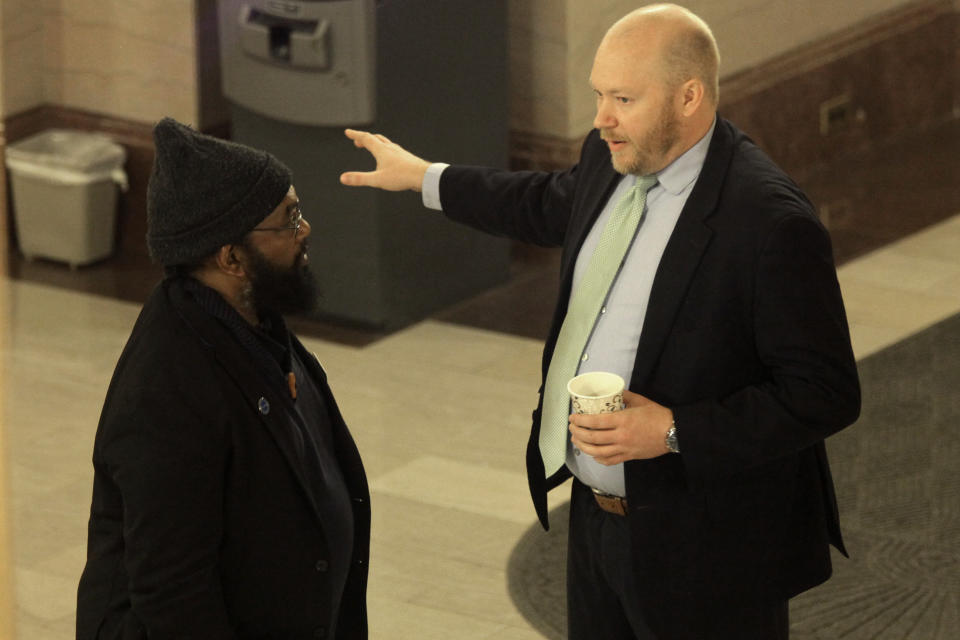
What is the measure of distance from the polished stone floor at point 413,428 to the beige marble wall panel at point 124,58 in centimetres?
100

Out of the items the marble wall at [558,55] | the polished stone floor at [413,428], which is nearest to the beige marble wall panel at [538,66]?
the marble wall at [558,55]

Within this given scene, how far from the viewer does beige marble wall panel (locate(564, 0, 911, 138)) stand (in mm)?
7676

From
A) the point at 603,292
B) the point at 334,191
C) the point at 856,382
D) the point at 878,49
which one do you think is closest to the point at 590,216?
the point at 603,292

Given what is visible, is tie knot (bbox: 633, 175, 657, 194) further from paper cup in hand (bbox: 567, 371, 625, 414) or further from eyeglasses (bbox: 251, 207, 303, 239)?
eyeglasses (bbox: 251, 207, 303, 239)

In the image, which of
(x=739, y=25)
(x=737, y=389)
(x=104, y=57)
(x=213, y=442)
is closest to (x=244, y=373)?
(x=213, y=442)

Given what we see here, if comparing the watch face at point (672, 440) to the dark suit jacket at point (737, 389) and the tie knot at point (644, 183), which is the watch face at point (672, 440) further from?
the tie knot at point (644, 183)

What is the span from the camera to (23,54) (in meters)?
7.86

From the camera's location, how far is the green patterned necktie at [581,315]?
3.00 metres

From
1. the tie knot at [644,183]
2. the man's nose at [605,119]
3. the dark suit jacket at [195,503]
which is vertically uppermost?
the man's nose at [605,119]

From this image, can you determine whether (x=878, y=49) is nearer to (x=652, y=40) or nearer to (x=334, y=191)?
(x=334, y=191)

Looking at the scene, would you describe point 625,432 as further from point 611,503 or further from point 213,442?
point 213,442

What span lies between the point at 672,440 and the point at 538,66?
5142 millimetres

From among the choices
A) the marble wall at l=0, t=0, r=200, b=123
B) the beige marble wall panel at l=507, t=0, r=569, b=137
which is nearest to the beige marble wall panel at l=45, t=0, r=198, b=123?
the marble wall at l=0, t=0, r=200, b=123

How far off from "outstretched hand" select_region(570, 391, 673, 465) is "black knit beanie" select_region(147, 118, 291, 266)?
26.6 inches
